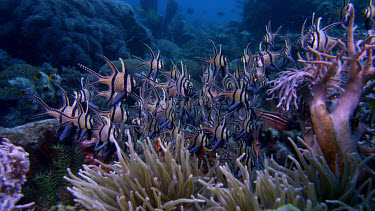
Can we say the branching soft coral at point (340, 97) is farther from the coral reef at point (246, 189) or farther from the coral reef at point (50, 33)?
the coral reef at point (50, 33)

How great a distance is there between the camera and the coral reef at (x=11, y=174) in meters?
2.22

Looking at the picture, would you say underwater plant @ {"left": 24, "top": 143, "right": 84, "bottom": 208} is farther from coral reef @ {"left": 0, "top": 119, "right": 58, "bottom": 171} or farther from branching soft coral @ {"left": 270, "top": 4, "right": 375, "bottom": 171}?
branching soft coral @ {"left": 270, "top": 4, "right": 375, "bottom": 171}

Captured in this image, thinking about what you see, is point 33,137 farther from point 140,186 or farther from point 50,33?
point 50,33

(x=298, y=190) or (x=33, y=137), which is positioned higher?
(x=298, y=190)

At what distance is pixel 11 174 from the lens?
8.18 feet

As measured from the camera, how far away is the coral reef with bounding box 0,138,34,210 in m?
2.22

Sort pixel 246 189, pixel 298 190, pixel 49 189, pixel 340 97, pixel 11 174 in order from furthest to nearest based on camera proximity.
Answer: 1. pixel 49 189
2. pixel 11 174
3. pixel 340 97
4. pixel 246 189
5. pixel 298 190

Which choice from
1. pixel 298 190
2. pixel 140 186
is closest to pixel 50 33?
pixel 140 186

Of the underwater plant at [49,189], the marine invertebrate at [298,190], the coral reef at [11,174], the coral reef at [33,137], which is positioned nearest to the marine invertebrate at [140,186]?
the marine invertebrate at [298,190]

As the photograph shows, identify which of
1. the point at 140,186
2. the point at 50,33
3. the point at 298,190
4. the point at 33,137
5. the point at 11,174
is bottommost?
the point at 11,174

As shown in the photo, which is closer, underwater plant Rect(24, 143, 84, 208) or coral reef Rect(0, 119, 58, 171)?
underwater plant Rect(24, 143, 84, 208)

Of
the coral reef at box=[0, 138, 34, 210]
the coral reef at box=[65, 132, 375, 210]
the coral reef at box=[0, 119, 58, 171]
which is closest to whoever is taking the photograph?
the coral reef at box=[65, 132, 375, 210]

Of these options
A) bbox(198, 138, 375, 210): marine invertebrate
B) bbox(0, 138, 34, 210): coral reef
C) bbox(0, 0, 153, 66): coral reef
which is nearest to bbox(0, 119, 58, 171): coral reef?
bbox(0, 138, 34, 210): coral reef

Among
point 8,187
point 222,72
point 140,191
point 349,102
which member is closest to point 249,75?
point 222,72
